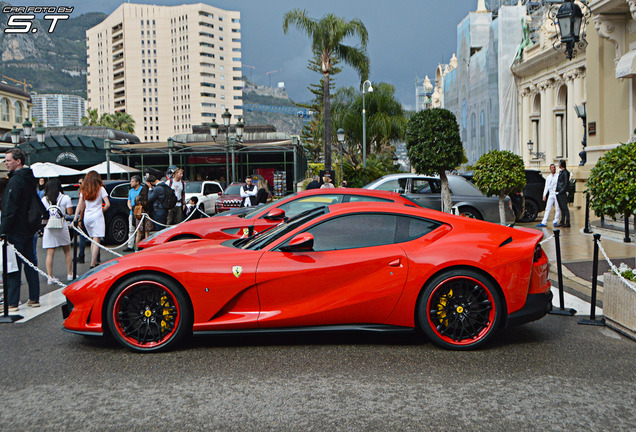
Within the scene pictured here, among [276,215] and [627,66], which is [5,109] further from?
[276,215]

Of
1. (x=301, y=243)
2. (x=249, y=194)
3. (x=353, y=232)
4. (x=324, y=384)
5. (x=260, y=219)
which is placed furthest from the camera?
(x=249, y=194)

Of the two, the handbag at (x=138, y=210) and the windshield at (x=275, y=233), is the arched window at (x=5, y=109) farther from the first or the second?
the windshield at (x=275, y=233)

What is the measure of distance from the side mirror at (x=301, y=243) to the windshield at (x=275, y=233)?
35 cm

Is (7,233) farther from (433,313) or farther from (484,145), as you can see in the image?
(484,145)

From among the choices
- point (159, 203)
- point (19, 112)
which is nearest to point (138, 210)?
point (159, 203)

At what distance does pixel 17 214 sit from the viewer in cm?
723

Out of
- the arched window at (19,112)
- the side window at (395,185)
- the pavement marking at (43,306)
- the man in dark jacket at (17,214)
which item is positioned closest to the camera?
the pavement marking at (43,306)

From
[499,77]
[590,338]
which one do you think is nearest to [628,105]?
[590,338]

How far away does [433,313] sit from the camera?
209 inches

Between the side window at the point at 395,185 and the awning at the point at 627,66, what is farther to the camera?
the side window at the point at 395,185

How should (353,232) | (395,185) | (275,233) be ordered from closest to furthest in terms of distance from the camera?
(353,232)
(275,233)
(395,185)

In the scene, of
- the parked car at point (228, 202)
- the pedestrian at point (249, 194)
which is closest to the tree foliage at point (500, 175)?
the pedestrian at point (249, 194)

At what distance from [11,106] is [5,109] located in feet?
4.19

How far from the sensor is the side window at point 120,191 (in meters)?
16.2
